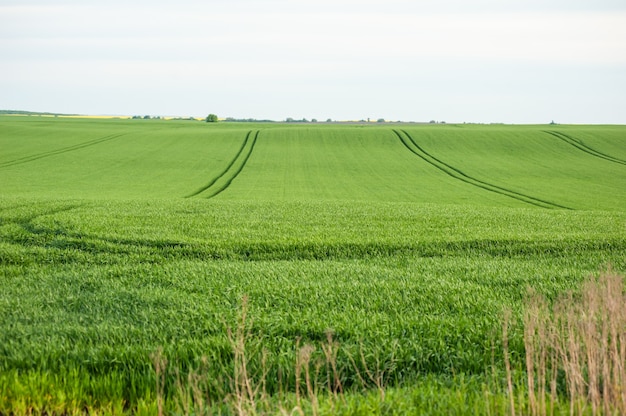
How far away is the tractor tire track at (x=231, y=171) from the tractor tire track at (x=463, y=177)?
59.4 ft

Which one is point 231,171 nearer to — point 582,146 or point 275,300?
point 275,300

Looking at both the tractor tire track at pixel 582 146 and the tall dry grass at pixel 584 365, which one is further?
the tractor tire track at pixel 582 146

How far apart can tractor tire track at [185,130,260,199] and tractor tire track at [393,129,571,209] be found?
713 inches

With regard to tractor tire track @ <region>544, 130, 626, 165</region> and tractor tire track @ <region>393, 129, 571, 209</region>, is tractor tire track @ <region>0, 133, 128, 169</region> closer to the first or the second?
tractor tire track @ <region>393, 129, 571, 209</region>

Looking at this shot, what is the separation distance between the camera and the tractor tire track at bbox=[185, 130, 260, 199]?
112 feet

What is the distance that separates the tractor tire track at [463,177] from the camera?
3230 cm

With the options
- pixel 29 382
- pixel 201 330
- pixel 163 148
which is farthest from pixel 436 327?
pixel 163 148

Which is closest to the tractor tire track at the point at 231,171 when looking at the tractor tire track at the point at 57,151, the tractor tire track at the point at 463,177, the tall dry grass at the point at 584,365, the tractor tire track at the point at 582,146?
the tractor tire track at the point at 57,151

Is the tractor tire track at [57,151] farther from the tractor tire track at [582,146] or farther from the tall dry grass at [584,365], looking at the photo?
the tractor tire track at [582,146]

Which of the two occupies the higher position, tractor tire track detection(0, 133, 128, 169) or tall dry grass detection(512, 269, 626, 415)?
tractor tire track detection(0, 133, 128, 169)

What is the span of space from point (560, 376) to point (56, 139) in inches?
2605

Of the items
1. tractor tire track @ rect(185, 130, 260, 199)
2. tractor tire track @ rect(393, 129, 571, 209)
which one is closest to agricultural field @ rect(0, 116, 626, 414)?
tractor tire track @ rect(393, 129, 571, 209)

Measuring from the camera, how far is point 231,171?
→ 142ft

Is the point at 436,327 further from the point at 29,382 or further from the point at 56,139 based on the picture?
the point at 56,139
